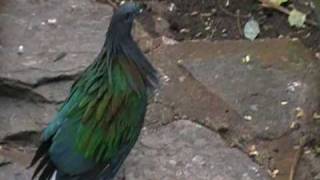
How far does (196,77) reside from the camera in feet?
17.6

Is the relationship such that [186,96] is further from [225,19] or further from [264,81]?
[225,19]

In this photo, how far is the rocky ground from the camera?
4.90 meters

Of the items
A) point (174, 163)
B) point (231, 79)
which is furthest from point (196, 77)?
point (174, 163)

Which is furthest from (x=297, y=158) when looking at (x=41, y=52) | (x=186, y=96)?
(x=41, y=52)

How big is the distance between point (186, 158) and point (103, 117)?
525 millimetres

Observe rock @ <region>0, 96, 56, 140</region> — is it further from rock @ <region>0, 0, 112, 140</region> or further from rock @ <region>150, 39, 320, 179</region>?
rock @ <region>150, 39, 320, 179</region>

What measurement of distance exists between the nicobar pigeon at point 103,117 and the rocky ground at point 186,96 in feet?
1.00

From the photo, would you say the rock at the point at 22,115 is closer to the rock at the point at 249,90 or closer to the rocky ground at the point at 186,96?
the rocky ground at the point at 186,96

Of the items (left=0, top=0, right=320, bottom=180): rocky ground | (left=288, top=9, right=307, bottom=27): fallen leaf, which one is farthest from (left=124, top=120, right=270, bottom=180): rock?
(left=288, top=9, right=307, bottom=27): fallen leaf

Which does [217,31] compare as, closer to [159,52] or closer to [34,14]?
[159,52]

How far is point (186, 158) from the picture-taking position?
4.91 m

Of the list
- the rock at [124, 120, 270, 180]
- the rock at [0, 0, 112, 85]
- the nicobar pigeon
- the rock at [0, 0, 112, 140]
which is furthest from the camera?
the rock at [0, 0, 112, 85]

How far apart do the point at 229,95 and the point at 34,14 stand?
3.36ft

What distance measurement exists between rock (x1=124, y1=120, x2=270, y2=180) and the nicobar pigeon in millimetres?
298
